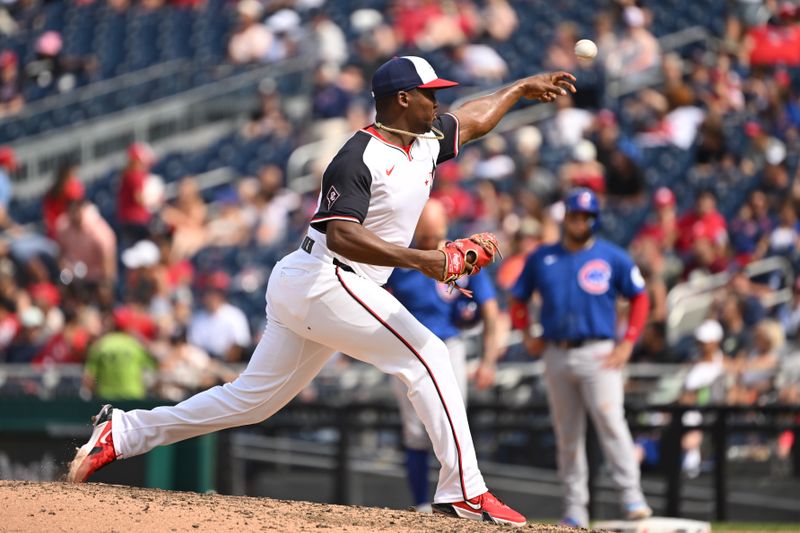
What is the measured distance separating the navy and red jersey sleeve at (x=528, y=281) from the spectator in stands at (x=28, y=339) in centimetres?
537

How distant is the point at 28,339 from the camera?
12492 millimetres

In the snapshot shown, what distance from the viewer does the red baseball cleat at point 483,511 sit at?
18.8 ft

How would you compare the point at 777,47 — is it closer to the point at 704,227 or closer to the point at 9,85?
the point at 704,227

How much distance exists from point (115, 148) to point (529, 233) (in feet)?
21.4

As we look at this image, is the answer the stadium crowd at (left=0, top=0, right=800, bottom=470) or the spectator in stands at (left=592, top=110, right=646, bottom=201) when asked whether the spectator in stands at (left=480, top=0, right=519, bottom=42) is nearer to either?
the stadium crowd at (left=0, top=0, right=800, bottom=470)

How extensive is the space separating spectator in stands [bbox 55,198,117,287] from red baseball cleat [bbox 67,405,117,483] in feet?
23.6

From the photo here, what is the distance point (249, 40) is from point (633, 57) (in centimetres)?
501

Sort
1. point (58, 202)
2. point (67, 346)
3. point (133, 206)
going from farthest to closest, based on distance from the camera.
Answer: point (133, 206) < point (58, 202) < point (67, 346)

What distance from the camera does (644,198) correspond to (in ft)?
44.8

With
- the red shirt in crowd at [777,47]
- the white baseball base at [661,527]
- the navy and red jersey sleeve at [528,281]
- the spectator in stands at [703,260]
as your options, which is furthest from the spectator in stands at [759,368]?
the red shirt in crowd at [777,47]

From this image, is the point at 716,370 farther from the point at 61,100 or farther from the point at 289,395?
the point at 61,100

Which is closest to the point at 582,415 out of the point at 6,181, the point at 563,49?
the point at 563,49

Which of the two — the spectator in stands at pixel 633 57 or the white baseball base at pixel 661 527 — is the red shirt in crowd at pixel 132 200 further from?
the white baseball base at pixel 661 527

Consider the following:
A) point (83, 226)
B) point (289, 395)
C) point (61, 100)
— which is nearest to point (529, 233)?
point (83, 226)
